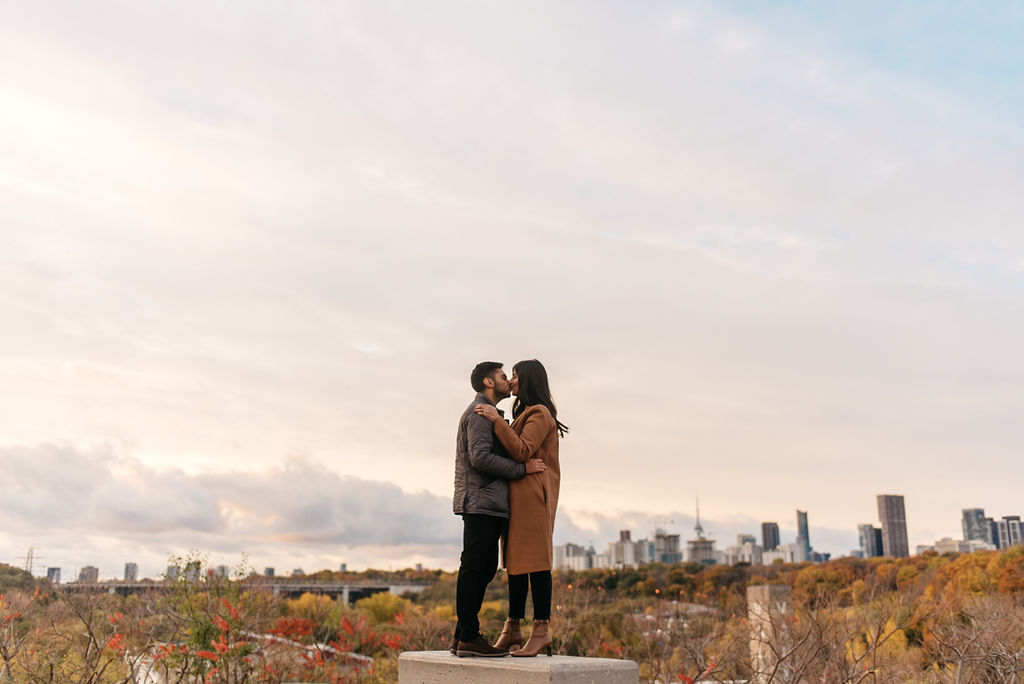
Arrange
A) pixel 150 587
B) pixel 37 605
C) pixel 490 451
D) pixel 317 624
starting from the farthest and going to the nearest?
pixel 317 624 → pixel 150 587 → pixel 37 605 → pixel 490 451

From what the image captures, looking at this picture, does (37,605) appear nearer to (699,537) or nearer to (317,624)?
(317,624)

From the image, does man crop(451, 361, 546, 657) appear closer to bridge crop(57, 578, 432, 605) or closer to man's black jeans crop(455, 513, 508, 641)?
man's black jeans crop(455, 513, 508, 641)

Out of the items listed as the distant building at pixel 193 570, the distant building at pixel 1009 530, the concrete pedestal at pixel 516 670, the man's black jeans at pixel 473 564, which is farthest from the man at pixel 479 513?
the distant building at pixel 1009 530

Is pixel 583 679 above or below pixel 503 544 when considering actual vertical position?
below

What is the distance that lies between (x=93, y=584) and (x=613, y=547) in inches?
4834

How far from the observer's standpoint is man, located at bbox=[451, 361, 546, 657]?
528 centimetres

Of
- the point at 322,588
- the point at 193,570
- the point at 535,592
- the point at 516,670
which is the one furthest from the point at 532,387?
the point at 322,588

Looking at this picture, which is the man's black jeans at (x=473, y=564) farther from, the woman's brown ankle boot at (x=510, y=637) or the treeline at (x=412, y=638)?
the treeline at (x=412, y=638)

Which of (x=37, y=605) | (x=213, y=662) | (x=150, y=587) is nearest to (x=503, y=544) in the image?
(x=213, y=662)

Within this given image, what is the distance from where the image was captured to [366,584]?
2050 inches

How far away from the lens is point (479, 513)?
529 cm

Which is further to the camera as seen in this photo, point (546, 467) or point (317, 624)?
point (317, 624)

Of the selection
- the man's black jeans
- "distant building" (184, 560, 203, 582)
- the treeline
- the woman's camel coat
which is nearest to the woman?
the woman's camel coat

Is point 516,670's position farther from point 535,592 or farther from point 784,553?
point 784,553
